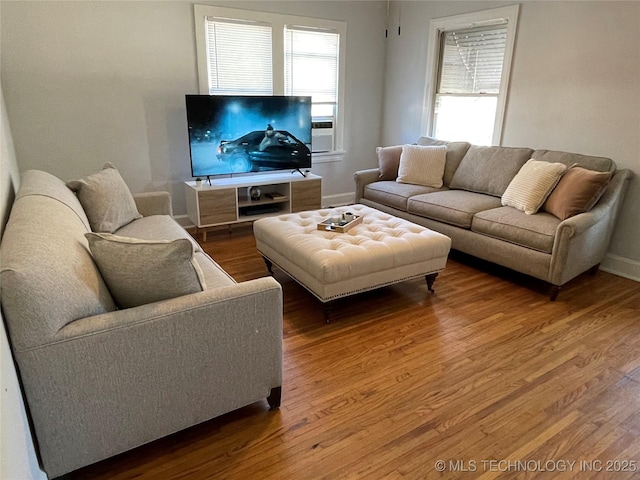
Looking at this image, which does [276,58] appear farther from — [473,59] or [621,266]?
[621,266]

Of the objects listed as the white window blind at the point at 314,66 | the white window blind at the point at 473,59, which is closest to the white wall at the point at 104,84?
the white window blind at the point at 314,66

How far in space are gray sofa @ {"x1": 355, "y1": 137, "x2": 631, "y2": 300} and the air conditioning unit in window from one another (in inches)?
35.3

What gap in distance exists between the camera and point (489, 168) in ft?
12.1

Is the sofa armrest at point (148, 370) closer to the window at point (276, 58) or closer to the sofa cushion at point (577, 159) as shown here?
the sofa cushion at point (577, 159)

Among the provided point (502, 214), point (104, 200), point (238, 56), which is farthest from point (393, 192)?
point (104, 200)

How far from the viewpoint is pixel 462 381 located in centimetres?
205

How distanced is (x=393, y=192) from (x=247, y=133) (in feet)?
5.00

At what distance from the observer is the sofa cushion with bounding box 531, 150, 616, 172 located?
10.2ft

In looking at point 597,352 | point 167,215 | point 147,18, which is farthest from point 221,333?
point 147,18

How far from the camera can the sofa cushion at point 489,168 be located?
3.54 m

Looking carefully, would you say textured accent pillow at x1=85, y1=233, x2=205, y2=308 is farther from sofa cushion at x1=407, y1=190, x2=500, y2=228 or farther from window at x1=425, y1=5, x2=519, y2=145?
window at x1=425, y1=5, x2=519, y2=145

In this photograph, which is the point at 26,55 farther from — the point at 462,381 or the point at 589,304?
the point at 589,304

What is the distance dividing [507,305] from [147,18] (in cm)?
374

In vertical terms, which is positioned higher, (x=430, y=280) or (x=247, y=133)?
(x=247, y=133)
